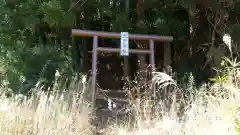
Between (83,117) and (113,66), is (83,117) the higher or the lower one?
the lower one

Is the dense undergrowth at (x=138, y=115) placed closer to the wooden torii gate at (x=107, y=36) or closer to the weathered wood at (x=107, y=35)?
the wooden torii gate at (x=107, y=36)

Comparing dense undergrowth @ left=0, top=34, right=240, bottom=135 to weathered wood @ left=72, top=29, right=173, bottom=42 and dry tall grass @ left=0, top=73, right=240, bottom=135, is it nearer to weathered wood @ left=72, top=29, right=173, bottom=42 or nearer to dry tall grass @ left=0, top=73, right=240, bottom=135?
dry tall grass @ left=0, top=73, right=240, bottom=135

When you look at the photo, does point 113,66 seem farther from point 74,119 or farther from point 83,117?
point 74,119

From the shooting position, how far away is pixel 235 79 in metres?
3.32

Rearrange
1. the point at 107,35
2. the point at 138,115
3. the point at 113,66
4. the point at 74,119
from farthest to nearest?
the point at 113,66, the point at 107,35, the point at 138,115, the point at 74,119

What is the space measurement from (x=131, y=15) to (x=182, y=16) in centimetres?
91

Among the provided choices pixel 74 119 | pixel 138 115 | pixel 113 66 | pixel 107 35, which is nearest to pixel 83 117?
pixel 74 119

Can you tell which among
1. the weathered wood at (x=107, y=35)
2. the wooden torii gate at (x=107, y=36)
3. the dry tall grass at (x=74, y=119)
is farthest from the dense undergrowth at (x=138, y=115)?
the weathered wood at (x=107, y=35)

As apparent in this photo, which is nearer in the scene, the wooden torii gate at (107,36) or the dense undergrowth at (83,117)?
the dense undergrowth at (83,117)

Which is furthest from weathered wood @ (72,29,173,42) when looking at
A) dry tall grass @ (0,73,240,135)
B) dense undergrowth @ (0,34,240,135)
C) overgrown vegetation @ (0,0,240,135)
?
dry tall grass @ (0,73,240,135)

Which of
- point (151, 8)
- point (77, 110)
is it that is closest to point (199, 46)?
point (151, 8)

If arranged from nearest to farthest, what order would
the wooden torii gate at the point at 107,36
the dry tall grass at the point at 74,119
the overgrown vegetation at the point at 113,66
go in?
the dry tall grass at the point at 74,119 → the overgrown vegetation at the point at 113,66 → the wooden torii gate at the point at 107,36

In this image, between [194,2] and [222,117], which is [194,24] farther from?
[222,117]

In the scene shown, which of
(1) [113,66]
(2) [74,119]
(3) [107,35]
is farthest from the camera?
(1) [113,66]
